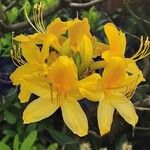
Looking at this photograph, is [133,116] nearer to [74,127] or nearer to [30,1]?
[74,127]

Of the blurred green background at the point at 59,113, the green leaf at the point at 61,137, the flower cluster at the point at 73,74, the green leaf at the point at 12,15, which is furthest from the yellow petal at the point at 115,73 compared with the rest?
the green leaf at the point at 12,15

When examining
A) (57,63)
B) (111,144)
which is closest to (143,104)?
(111,144)

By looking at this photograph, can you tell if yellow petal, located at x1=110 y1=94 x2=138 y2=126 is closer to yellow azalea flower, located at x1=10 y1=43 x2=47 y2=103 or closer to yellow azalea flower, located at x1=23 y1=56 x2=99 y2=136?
yellow azalea flower, located at x1=23 y1=56 x2=99 y2=136

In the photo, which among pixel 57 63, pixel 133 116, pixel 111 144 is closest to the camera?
pixel 57 63

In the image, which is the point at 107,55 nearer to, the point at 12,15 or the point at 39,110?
the point at 39,110

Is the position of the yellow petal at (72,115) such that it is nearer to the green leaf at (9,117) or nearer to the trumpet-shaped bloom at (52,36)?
the trumpet-shaped bloom at (52,36)

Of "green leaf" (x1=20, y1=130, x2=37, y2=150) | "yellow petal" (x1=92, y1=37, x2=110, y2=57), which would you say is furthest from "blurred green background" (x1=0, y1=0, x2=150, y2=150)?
"yellow petal" (x1=92, y1=37, x2=110, y2=57)
